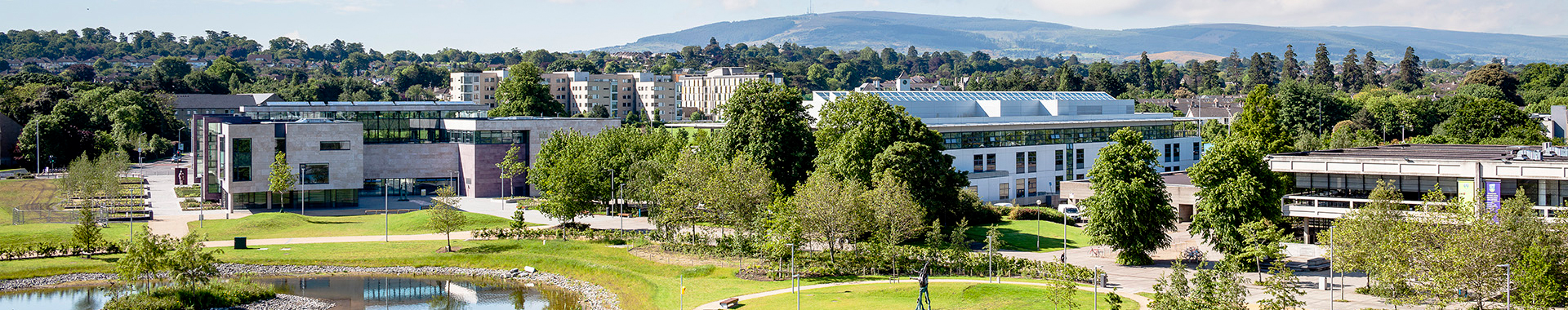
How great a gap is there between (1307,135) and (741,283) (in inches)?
2762

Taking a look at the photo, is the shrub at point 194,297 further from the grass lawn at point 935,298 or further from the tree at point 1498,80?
the tree at point 1498,80

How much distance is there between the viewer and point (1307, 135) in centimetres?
10169

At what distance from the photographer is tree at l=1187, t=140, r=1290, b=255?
→ 1966 inches

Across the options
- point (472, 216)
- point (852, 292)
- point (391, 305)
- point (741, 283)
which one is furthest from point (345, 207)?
point (852, 292)

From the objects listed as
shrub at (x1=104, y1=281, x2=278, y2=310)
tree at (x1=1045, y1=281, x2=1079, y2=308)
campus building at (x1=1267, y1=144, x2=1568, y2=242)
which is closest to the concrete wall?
shrub at (x1=104, y1=281, x2=278, y2=310)

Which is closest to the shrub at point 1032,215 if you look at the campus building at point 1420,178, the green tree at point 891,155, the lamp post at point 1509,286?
the green tree at point 891,155

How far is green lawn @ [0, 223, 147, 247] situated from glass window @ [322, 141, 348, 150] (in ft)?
46.4

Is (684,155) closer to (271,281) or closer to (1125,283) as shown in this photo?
(271,281)

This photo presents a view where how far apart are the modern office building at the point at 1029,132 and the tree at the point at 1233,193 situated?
2863 cm

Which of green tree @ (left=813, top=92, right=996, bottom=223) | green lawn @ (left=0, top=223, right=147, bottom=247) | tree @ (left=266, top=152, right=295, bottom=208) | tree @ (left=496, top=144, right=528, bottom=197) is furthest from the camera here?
tree @ (left=496, top=144, right=528, bottom=197)

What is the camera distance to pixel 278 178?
243 feet

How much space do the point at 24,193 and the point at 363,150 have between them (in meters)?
27.0

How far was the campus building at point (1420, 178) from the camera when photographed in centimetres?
4866

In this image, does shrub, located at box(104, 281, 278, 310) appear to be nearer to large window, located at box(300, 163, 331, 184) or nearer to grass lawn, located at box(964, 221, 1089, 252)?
large window, located at box(300, 163, 331, 184)
